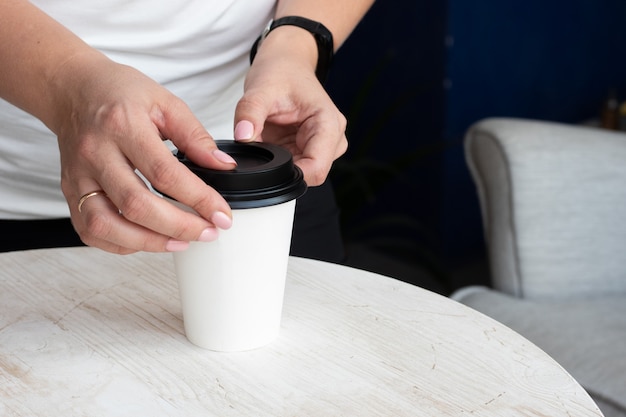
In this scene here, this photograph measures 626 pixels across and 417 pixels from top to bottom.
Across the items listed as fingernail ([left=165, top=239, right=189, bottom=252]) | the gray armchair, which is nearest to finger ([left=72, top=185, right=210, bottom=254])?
fingernail ([left=165, top=239, right=189, bottom=252])

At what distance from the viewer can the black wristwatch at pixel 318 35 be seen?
1063 mm

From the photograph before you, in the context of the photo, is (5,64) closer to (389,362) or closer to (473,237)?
(389,362)

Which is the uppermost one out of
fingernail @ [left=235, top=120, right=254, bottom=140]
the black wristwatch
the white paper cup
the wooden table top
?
the black wristwatch

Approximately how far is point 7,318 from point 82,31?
1.21ft

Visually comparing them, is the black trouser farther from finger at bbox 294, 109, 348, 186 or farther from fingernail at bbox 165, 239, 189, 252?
fingernail at bbox 165, 239, 189, 252

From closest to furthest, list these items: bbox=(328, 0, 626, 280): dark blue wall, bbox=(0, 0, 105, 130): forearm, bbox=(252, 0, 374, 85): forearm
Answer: bbox=(0, 0, 105, 130): forearm
bbox=(252, 0, 374, 85): forearm
bbox=(328, 0, 626, 280): dark blue wall

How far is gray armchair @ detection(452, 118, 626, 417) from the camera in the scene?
5.82 feet

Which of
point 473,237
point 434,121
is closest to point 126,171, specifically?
point 434,121

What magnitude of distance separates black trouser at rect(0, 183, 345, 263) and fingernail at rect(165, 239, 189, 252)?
40cm

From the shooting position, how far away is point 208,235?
28.5 inches

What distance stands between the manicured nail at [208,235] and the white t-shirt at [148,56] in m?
0.42

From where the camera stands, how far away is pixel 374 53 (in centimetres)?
292

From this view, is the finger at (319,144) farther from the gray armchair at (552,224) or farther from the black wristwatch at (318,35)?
the gray armchair at (552,224)

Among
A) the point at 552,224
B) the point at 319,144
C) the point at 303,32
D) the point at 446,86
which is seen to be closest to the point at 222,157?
the point at 319,144
